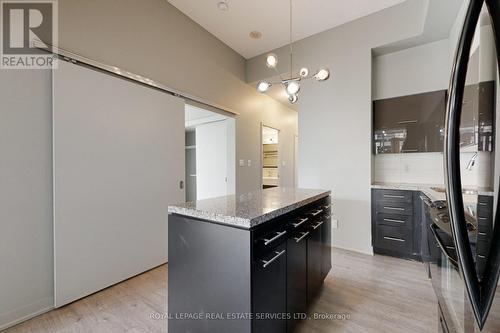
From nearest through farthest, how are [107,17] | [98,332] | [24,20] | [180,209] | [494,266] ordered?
[494,266], [180,209], [98,332], [24,20], [107,17]

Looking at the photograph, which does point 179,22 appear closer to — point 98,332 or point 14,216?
point 14,216

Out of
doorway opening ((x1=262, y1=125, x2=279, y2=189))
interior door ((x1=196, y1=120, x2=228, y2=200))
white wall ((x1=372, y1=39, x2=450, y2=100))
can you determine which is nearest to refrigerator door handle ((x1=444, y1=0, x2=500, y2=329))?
white wall ((x1=372, y1=39, x2=450, y2=100))

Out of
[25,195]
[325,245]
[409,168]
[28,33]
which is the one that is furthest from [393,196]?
[28,33]

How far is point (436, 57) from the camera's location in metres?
3.06

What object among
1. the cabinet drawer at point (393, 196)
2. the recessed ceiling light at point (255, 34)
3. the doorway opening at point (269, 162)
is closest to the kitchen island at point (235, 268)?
the cabinet drawer at point (393, 196)

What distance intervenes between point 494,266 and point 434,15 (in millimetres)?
3256

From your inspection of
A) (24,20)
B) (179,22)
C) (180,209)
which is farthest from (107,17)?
(180,209)

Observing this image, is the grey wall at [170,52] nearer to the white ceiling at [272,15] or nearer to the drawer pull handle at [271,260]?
the white ceiling at [272,15]

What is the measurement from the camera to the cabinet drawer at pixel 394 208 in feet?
9.35

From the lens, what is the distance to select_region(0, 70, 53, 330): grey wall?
1708 mm

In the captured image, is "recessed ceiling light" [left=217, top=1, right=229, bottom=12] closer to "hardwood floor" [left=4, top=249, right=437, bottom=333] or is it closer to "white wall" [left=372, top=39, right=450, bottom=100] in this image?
"white wall" [left=372, top=39, right=450, bottom=100]

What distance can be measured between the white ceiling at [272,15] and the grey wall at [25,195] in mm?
2108

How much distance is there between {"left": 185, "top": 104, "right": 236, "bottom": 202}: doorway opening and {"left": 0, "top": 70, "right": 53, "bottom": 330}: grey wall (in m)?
2.32

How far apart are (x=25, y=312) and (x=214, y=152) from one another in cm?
322
